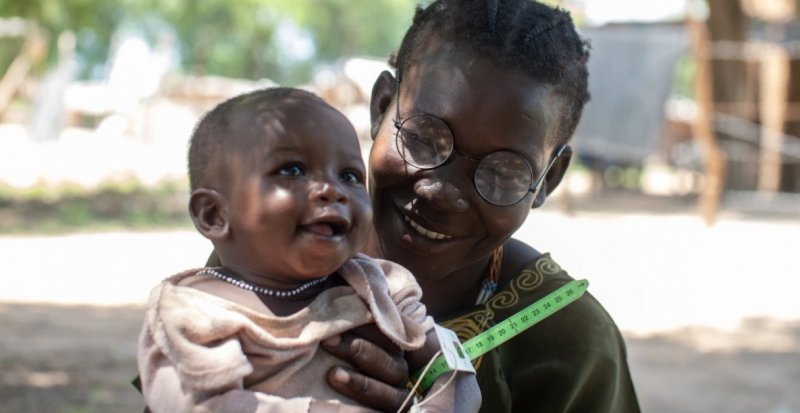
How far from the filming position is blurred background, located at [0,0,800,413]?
6.74 m

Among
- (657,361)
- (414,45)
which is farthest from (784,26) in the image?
(414,45)

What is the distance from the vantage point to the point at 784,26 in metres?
21.8

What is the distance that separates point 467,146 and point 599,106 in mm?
13766

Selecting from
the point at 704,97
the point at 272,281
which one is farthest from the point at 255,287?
the point at 704,97

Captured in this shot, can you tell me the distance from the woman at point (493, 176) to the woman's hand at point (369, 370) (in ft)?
1.31

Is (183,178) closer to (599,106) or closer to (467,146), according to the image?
(599,106)

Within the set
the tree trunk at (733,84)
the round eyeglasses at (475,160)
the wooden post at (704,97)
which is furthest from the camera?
the tree trunk at (733,84)

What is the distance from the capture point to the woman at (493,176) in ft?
7.18

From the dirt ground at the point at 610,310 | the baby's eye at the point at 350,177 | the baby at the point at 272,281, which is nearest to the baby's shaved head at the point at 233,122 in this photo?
the baby at the point at 272,281

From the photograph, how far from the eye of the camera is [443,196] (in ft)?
7.14

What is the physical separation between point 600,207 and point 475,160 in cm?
1573

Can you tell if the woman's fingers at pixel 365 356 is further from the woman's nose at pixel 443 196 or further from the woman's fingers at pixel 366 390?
the woman's nose at pixel 443 196

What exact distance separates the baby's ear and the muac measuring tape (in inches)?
23.4

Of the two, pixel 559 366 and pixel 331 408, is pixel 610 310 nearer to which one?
pixel 559 366
